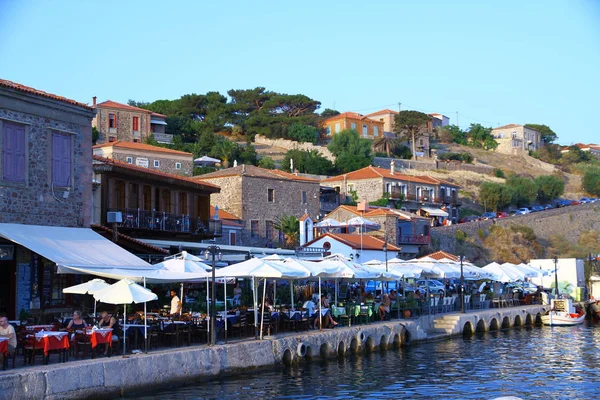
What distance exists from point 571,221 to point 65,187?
66555 mm

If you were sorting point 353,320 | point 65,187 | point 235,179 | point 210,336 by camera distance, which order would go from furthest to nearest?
point 235,179 → point 353,320 → point 65,187 → point 210,336

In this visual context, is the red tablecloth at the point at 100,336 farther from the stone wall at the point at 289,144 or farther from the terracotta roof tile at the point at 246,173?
the stone wall at the point at 289,144

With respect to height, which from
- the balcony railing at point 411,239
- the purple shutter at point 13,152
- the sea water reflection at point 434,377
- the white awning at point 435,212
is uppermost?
the white awning at point 435,212

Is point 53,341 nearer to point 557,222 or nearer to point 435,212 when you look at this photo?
point 435,212

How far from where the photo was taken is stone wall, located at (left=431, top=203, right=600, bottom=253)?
71625 millimetres

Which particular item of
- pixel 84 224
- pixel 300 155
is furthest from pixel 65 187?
pixel 300 155

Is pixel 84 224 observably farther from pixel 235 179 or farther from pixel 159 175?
pixel 235 179

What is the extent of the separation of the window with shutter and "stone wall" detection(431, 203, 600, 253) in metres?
48.7

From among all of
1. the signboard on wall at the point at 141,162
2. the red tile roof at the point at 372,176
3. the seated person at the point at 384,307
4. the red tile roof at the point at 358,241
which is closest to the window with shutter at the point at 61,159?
the seated person at the point at 384,307

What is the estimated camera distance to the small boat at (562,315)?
41562 millimetres

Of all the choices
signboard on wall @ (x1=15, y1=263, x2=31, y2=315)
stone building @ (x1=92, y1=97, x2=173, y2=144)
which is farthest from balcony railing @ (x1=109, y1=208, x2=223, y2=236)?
stone building @ (x1=92, y1=97, x2=173, y2=144)

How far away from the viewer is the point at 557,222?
79938 mm

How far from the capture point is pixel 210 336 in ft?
71.7

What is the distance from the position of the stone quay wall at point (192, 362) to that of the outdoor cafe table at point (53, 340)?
464 millimetres
